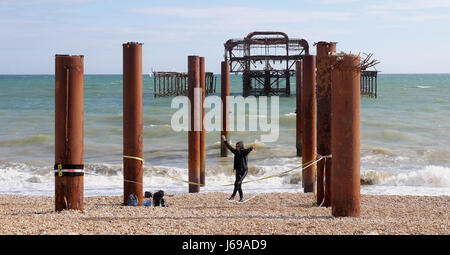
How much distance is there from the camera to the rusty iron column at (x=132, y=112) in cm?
830

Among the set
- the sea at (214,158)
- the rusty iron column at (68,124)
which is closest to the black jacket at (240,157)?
the sea at (214,158)

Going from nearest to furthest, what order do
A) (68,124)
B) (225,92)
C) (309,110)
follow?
(68,124)
(309,110)
(225,92)

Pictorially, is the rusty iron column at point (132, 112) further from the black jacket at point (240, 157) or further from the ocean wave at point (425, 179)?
the ocean wave at point (425, 179)

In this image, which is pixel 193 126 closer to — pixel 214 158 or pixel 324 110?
pixel 324 110

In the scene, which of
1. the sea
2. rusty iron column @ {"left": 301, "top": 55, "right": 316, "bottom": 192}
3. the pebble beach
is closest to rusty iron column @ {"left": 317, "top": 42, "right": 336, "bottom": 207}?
the pebble beach

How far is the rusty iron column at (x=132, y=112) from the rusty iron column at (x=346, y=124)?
3.01m

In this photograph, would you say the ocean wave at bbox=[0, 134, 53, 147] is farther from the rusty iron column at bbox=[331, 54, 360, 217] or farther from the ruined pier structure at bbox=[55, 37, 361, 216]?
the rusty iron column at bbox=[331, 54, 360, 217]

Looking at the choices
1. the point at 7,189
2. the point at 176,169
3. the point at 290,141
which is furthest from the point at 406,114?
the point at 7,189

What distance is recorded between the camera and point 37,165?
16.6 m

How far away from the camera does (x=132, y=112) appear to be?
8383mm

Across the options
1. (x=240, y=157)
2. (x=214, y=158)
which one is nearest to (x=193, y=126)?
(x=240, y=157)

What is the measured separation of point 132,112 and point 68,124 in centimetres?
135

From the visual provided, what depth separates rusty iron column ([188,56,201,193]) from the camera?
36.1 feet
